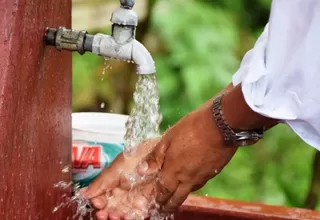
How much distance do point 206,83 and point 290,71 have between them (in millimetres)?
1566

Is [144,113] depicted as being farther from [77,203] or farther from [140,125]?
[77,203]

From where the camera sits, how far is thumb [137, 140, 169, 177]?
4.20 ft

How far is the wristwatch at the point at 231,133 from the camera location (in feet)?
3.82

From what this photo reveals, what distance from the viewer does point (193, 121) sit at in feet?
3.99

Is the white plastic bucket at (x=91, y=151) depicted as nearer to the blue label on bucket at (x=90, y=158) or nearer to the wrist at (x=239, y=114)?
the blue label on bucket at (x=90, y=158)

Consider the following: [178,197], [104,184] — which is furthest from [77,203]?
[178,197]

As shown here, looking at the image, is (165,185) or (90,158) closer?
(165,185)

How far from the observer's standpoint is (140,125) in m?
1.24

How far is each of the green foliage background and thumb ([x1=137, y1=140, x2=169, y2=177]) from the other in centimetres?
127

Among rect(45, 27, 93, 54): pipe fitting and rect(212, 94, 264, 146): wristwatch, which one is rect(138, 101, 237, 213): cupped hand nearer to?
rect(212, 94, 264, 146): wristwatch

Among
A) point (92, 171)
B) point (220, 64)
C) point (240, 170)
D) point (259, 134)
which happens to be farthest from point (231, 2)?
point (259, 134)

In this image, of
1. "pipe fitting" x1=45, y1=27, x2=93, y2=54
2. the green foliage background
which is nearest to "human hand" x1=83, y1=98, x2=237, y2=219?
"pipe fitting" x1=45, y1=27, x2=93, y2=54

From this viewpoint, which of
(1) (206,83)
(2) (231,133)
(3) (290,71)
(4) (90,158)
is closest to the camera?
(3) (290,71)

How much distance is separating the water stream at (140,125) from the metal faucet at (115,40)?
0.05 meters
